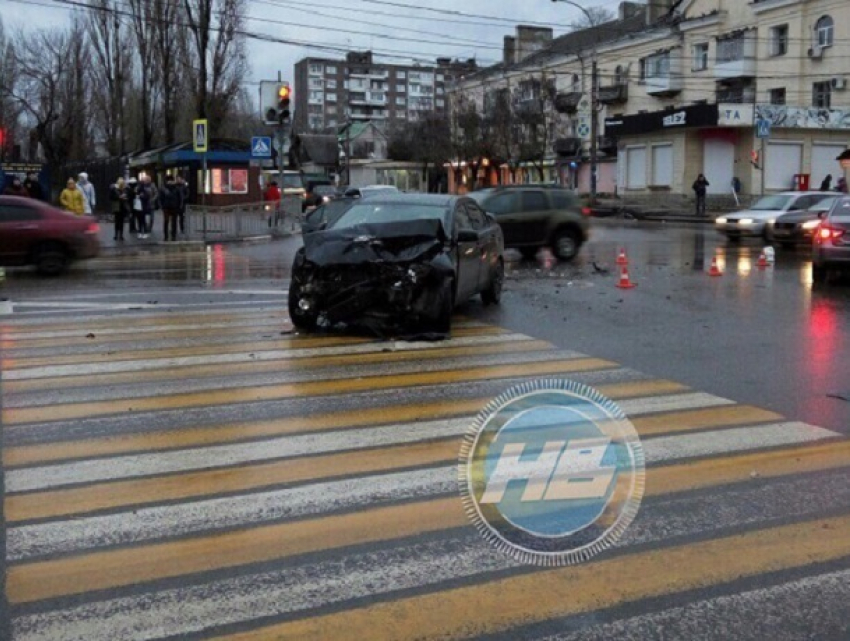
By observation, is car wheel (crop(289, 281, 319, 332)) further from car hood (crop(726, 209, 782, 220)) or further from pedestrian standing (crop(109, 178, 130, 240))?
car hood (crop(726, 209, 782, 220))

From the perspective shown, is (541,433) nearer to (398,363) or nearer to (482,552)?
(482,552)

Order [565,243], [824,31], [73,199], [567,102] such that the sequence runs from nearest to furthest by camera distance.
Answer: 1. [565,243]
2. [73,199]
3. [824,31]
4. [567,102]

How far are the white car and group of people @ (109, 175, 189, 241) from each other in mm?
16043

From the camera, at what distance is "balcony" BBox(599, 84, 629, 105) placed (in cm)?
6369

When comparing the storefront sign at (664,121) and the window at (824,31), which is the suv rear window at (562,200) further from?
the window at (824,31)

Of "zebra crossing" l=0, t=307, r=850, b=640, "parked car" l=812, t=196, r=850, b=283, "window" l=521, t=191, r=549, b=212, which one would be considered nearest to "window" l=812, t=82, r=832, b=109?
"window" l=521, t=191, r=549, b=212

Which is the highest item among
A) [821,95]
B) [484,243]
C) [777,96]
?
[777,96]

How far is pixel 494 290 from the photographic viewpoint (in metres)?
13.5

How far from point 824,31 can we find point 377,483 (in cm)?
5171

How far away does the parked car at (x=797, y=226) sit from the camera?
1021 inches

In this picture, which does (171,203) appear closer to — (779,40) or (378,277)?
(378,277)

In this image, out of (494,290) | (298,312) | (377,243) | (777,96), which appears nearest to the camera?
(377,243)
